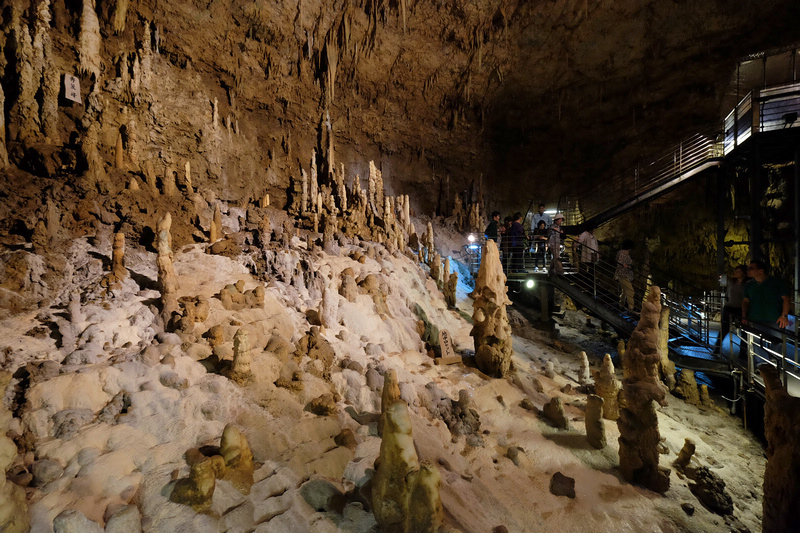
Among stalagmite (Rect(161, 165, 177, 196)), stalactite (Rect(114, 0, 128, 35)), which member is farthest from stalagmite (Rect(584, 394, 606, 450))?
stalactite (Rect(114, 0, 128, 35))

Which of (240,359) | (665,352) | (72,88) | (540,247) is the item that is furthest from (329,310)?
(72,88)

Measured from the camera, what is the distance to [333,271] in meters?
8.67

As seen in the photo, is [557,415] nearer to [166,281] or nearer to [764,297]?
[764,297]

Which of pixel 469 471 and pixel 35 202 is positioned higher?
pixel 35 202

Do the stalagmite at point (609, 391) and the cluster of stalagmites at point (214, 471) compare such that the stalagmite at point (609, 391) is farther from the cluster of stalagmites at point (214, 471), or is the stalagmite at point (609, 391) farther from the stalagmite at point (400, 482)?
the cluster of stalagmites at point (214, 471)

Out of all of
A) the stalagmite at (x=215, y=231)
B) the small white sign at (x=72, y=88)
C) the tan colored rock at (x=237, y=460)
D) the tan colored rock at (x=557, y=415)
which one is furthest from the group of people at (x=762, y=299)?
the small white sign at (x=72, y=88)

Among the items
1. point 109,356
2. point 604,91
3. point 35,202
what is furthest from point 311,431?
point 604,91

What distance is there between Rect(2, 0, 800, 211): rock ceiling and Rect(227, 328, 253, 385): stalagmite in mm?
6955

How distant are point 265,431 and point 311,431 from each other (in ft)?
1.82

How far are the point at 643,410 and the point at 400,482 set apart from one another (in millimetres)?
3734

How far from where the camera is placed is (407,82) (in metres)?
17.2

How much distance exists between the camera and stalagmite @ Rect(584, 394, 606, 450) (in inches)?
223

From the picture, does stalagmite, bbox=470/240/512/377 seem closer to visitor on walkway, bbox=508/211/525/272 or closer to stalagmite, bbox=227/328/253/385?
stalagmite, bbox=227/328/253/385

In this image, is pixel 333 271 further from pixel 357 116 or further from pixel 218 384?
pixel 357 116
